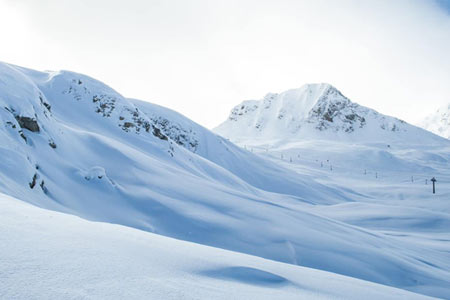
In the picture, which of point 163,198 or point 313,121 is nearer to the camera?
point 163,198

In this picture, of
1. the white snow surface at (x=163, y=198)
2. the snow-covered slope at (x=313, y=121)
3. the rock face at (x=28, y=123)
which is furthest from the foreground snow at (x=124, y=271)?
the snow-covered slope at (x=313, y=121)

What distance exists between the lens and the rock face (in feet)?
32.5

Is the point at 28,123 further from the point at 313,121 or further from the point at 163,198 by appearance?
the point at 313,121

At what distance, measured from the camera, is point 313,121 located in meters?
88.4

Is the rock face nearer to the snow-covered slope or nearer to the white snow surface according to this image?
the white snow surface

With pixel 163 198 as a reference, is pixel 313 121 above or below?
below

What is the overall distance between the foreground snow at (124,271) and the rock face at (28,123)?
7463 millimetres

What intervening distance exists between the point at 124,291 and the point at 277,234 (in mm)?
7125

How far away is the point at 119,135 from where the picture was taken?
1708 centimetres

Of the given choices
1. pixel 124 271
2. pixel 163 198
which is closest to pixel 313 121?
pixel 163 198

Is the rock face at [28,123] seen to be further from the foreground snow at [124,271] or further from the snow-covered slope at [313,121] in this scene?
the snow-covered slope at [313,121]

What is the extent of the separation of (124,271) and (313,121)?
89868 millimetres

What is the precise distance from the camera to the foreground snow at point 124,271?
2.12m

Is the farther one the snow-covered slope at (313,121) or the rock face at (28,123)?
the snow-covered slope at (313,121)
